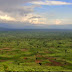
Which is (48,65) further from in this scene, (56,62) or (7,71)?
(7,71)

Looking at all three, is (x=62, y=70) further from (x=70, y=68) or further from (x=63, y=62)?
(x=63, y=62)

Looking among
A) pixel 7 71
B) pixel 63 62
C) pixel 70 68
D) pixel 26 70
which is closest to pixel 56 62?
pixel 63 62

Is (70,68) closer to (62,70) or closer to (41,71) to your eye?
(62,70)

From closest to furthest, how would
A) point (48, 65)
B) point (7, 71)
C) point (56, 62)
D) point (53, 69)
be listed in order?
point (7, 71) → point (53, 69) → point (48, 65) → point (56, 62)

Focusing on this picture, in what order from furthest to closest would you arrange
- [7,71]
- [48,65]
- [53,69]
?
[48,65], [53,69], [7,71]

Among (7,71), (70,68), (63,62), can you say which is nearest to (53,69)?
(70,68)

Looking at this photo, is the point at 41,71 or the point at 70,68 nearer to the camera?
the point at 41,71

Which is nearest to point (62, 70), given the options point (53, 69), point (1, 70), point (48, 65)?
point (53, 69)

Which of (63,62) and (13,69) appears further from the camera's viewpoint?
(63,62)

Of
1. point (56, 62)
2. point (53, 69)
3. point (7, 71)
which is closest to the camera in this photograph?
point (7, 71)
